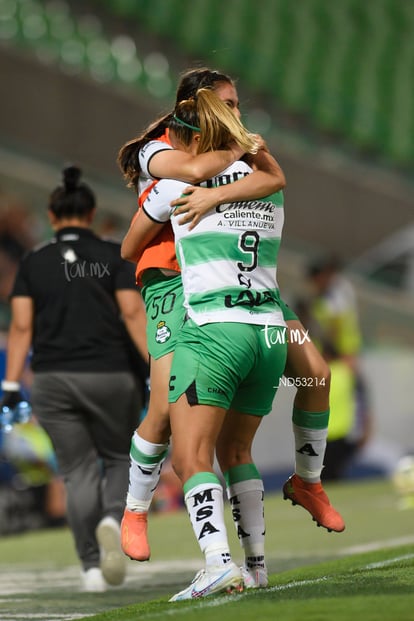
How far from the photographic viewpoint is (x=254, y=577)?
491 centimetres

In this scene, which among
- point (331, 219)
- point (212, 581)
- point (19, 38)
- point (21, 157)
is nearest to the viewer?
point (212, 581)

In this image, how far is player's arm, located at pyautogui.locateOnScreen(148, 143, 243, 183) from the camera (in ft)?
14.9

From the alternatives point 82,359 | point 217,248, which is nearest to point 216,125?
point 217,248

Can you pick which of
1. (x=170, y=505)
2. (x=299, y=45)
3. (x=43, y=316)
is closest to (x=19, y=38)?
(x=299, y=45)

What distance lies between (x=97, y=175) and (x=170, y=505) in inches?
193

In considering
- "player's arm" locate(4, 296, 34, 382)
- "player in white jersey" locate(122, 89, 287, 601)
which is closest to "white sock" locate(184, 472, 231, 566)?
"player in white jersey" locate(122, 89, 287, 601)

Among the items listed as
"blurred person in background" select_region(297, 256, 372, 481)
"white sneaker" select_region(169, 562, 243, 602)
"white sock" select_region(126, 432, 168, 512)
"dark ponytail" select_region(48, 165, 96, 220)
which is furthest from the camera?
"blurred person in background" select_region(297, 256, 372, 481)

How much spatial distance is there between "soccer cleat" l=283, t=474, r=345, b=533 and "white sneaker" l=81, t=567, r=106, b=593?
174cm

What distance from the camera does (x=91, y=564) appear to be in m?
6.57

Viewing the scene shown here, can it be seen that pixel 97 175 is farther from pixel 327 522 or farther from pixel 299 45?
pixel 327 522

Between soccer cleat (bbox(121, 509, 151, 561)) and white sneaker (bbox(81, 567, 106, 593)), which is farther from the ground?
soccer cleat (bbox(121, 509, 151, 561))

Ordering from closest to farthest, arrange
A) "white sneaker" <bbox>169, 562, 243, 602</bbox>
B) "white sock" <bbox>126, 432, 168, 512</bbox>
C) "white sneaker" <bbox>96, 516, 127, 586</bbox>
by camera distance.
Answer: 1. "white sneaker" <bbox>169, 562, 243, 602</bbox>
2. "white sock" <bbox>126, 432, 168, 512</bbox>
3. "white sneaker" <bbox>96, 516, 127, 586</bbox>

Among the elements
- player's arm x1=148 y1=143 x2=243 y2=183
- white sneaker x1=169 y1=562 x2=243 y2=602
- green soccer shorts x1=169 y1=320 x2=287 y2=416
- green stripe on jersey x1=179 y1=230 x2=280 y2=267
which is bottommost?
white sneaker x1=169 y1=562 x2=243 y2=602

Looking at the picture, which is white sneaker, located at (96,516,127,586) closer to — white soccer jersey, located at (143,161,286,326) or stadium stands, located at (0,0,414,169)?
white soccer jersey, located at (143,161,286,326)
